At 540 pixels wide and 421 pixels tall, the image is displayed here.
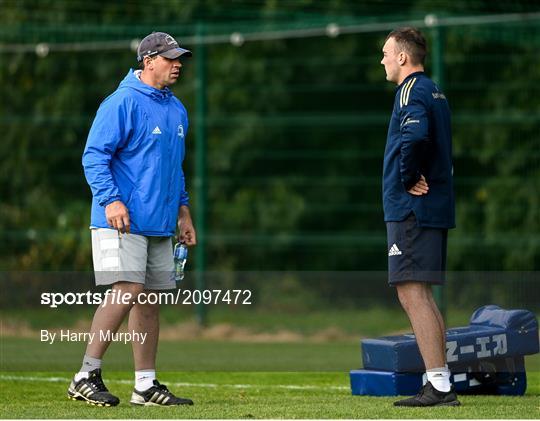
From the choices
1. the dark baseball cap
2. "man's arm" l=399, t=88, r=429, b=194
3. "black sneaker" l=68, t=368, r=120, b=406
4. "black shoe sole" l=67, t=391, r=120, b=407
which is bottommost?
"black shoe sole" l=67, t=391, r=120, b=407

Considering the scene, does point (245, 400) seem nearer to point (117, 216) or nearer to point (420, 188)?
point (117, 216)

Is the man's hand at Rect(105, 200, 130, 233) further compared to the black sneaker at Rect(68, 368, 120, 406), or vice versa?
the black sneaker at Rect(68, 368, 120, 406)

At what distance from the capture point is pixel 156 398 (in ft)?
24.6

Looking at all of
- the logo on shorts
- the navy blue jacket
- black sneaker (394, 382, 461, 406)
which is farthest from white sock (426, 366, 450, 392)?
the navy blue jacket

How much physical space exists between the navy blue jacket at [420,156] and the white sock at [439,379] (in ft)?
2.33

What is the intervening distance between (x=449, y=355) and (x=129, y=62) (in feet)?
32.6

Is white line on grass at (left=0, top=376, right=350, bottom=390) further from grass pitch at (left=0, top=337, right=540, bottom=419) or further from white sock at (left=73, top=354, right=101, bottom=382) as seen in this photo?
white sock at (left=73, top=354, right=101, bottom=382)

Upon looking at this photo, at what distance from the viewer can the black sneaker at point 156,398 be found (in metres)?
7.48

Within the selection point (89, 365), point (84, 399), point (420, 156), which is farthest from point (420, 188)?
point (84, 399)

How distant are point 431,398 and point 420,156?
1.18 meters

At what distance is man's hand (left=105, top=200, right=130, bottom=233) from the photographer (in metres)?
7.31

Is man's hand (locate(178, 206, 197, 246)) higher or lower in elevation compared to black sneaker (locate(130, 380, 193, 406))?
higher

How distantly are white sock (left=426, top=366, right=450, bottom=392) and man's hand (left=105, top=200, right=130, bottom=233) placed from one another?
65.6 inches

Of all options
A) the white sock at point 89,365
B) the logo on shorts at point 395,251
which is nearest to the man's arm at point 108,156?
the white sock at point 89,365
